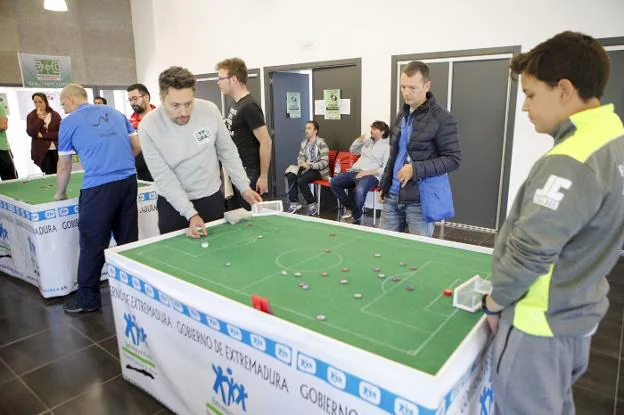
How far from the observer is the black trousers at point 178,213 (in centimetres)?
238

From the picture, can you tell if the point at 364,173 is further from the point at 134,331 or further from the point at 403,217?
the point at 134,331

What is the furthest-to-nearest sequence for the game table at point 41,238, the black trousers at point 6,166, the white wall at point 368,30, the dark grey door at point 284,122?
1. the dark grey door at point 284,122
2. the black trousers at point 6,166
3. the white wall at point 368,30
4. the game table at point 41,238

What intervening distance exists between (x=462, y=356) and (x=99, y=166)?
2.53 meters

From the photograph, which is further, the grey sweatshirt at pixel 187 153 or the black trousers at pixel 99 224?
the black trousers at pixel 99 224

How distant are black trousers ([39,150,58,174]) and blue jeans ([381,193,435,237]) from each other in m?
4.93

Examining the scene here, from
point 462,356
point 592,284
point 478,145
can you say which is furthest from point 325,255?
point 478,145

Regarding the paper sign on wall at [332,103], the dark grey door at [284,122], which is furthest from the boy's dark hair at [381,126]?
the dark grey door at [284,122]

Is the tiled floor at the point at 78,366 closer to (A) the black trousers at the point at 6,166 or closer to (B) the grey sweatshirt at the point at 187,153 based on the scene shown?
(B) the grey sweatshirt at the point at 187,153

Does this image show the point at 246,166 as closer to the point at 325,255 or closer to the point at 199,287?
the point at 325,255

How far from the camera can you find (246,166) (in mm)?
3102

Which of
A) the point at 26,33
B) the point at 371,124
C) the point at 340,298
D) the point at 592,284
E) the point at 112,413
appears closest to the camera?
the point at 592,284

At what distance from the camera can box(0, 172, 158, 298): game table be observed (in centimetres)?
307

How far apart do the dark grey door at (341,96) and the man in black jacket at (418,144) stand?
113 inches

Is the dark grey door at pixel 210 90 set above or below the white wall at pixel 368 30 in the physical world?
below
